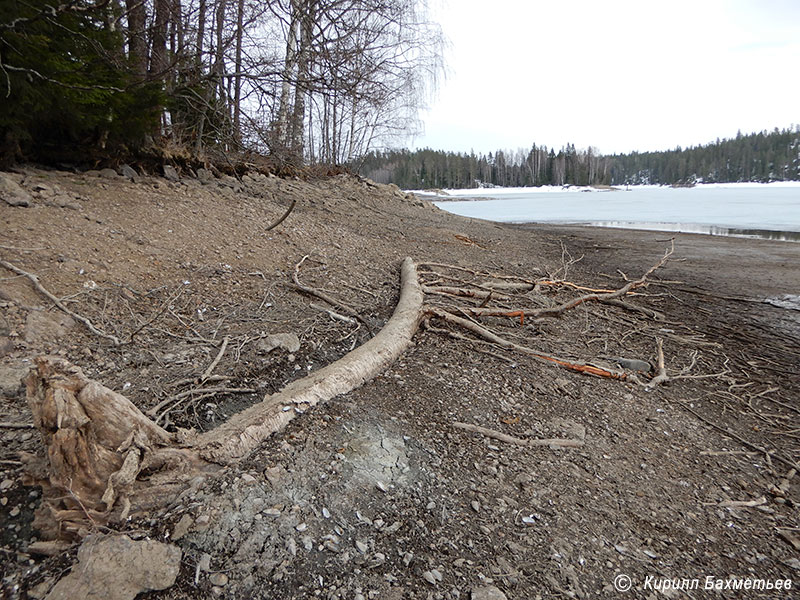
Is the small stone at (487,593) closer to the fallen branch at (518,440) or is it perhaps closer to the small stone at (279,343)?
the fallen branch at (518,440)

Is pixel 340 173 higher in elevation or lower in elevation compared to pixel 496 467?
higher

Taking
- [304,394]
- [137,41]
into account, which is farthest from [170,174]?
[304,394]

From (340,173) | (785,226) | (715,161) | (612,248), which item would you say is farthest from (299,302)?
(715,161)

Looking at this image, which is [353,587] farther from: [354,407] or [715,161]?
[715,161]

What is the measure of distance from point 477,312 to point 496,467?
1.82m

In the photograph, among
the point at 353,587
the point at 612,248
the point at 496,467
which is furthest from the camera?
the point at 612,248

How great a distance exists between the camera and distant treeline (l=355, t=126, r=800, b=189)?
72812mm

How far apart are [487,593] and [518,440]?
0.87 meters

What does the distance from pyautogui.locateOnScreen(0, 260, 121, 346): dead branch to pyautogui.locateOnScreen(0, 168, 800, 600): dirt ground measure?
0.04m

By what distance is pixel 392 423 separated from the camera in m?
2.11

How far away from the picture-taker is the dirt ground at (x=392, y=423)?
143cm

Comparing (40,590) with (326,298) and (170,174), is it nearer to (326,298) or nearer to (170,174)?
(326,298)

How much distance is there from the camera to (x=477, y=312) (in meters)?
3.64

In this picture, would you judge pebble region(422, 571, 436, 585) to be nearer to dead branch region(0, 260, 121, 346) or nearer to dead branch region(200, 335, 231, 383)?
dead branch region(200, 335, 231, 383)
